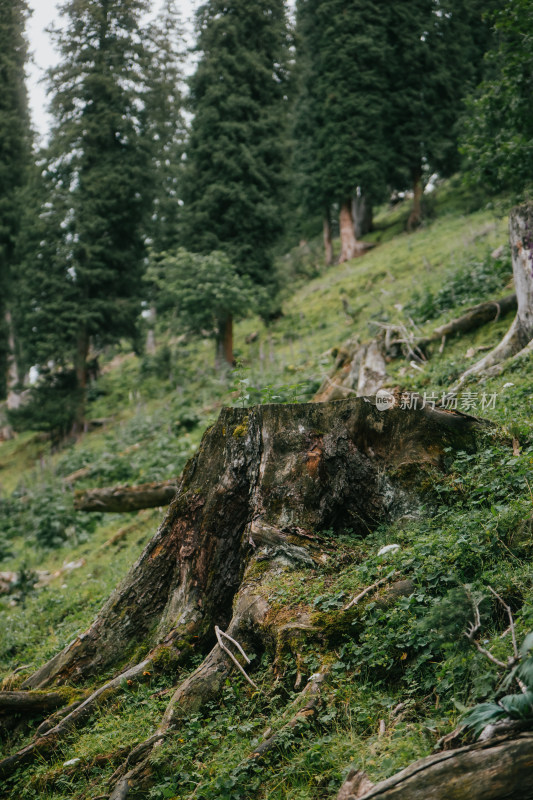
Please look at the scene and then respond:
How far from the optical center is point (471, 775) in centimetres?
228

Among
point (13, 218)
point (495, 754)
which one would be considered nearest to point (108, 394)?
point (13, 218)

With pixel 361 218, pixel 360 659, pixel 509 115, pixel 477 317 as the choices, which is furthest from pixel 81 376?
pixel 360 659

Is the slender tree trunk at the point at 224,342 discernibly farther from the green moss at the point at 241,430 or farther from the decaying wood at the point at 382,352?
the green moss at the point at 241,430

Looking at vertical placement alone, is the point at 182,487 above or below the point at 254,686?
above

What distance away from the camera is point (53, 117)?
20641mm

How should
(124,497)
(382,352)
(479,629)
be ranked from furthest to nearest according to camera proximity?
(382,352) < (124,497) < (479,629)

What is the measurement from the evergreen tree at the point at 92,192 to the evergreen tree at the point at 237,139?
2.82 meters

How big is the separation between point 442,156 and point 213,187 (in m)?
12.3

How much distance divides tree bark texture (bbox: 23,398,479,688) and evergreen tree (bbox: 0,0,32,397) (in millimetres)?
20257

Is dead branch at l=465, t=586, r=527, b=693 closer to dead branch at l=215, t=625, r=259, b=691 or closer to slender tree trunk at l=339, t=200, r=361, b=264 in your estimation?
dead branch at l=215, t=625, r=259, b=691

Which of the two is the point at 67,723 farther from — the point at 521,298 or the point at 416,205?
the point at 416,205

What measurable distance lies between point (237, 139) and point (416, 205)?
1100cm

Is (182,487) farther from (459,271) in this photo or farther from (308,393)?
(459,271)

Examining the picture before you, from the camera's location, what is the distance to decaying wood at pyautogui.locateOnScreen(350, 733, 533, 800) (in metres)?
2.23
